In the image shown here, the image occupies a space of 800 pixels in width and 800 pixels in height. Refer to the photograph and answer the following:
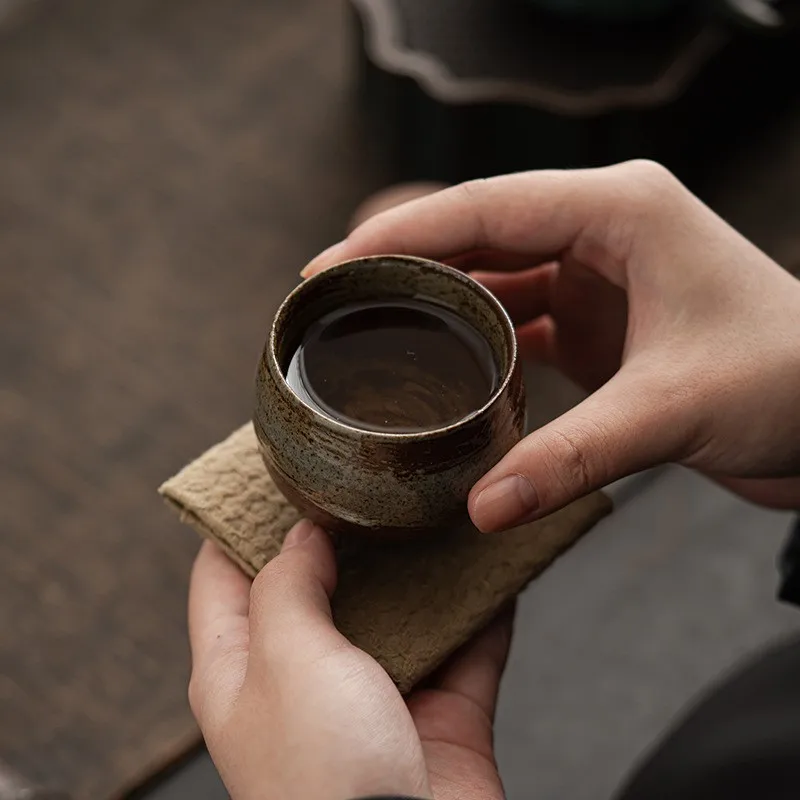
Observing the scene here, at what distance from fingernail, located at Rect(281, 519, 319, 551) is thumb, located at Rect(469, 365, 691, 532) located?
16 centimetres

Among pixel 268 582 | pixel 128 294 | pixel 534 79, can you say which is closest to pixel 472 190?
pixel 268 582

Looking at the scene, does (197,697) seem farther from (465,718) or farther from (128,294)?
(128,294)

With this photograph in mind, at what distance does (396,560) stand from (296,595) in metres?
0.12

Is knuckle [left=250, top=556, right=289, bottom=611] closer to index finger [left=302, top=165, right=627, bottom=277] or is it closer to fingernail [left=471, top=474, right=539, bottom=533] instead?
fingernail [left=471, top=474, right=539, bottom=533]

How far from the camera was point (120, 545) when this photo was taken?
1.35 meters

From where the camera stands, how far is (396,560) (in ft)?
2.90

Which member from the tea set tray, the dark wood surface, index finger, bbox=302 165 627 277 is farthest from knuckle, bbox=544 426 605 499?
the tea set tray

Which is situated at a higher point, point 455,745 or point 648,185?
point 648,185

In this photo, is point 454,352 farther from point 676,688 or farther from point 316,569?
point 676,688

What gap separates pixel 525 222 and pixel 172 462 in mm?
667

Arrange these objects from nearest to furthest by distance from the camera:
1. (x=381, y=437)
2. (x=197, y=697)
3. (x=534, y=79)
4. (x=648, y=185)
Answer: (x=381, y=437), (x=197, y=697), (x=648, y=185), (x=534, y=79)

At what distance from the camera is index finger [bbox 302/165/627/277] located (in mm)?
926

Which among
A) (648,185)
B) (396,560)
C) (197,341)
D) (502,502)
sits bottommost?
(197,341)

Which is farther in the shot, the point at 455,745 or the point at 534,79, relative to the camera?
the point at 534,79
